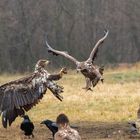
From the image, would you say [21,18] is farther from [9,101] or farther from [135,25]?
[9,101]

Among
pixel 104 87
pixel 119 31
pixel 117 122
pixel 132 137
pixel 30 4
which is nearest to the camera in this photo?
pixel 132 137

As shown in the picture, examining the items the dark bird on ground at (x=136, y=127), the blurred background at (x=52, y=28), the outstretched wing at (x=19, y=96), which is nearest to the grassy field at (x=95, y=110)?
the dark bird on ground at (x=136, y=127)

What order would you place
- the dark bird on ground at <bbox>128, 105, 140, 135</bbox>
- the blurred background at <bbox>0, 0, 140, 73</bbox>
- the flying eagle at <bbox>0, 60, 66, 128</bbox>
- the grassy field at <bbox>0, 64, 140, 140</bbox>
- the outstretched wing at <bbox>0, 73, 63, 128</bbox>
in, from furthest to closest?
the blurred background at <bbox>0, 0, 140, 73</bbox> → the grassy field at <bbox>0, 64, 140, 140</bbox> → the dark bird on ground at <bbox>128, 105, 140, 135</bbox> → the outstretched wing at <bbox>0, 73, 63, 128</bbox> → the flying eagle at <bbox>0, 60, 66, 128</bbox>

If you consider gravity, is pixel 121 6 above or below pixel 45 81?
above

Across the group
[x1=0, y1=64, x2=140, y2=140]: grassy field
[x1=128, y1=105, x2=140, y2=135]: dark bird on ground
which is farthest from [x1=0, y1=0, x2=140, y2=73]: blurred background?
[x1=128, y1=105, x2=140, y2=135]: dark bird on ground

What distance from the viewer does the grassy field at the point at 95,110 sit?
1491cm

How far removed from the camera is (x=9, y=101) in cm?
1243

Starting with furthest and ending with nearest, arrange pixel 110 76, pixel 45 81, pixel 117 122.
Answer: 1. pixel 110 76
2. pixel 117 122
3. pixel 45 81

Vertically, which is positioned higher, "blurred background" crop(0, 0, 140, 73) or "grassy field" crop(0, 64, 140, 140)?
"blurred background" crop(0, 0, 140, 73)

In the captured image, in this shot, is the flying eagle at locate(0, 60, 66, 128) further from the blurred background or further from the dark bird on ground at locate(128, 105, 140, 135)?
the blurred background

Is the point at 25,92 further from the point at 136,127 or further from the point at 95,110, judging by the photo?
the point at 95,110

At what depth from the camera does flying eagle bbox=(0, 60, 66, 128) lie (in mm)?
12016

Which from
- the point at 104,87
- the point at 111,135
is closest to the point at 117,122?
the point at 111,135

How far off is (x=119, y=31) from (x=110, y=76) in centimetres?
1482
